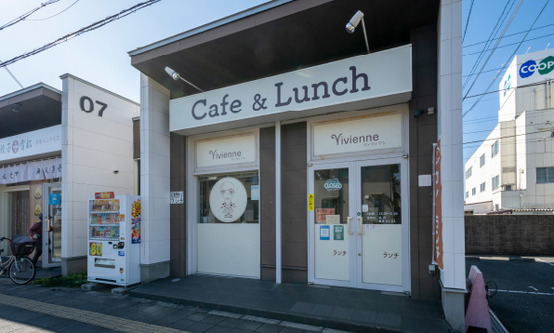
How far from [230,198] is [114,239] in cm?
266

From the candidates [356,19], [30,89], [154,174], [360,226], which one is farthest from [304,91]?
[30,89]

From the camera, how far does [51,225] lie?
322 inches

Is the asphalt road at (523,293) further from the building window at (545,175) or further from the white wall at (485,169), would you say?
the white wall at (485,169)

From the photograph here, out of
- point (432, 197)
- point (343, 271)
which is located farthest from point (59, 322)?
point (432, 197)

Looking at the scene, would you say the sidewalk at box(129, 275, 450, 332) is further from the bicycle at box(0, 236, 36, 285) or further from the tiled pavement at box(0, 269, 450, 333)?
the bicycle at box(0, 236, 36, 285)

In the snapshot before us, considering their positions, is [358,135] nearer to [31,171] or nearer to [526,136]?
[31,171]

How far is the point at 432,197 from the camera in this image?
4.96 meters

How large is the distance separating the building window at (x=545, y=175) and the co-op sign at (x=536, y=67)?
7448mm

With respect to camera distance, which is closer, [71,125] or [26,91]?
[71,125]

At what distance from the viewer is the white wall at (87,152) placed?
7500 mm

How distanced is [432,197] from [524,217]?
8.99 meters

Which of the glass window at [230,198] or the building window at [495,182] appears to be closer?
the glass window at [230,198]

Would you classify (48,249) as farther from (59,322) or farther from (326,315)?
(326,315)

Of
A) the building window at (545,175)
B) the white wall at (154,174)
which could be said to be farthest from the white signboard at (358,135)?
the building window at (545,175)
